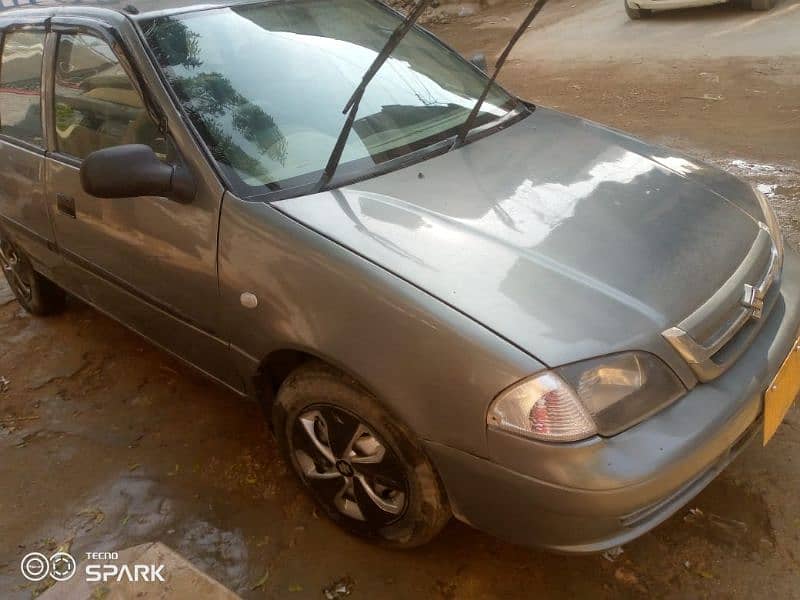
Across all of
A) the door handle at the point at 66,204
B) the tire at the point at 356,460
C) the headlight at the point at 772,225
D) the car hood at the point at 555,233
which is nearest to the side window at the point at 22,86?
the door handle at the point at 66,204

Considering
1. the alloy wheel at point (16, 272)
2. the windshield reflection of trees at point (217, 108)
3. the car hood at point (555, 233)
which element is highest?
the windshield reflection of trees at point (217, 108)

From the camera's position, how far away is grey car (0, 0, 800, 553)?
166 centimetres

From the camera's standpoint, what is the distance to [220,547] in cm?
232

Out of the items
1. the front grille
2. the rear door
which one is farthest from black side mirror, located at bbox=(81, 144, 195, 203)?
the front grille

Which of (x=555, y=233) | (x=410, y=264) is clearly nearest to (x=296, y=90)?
(x=410, y=264)

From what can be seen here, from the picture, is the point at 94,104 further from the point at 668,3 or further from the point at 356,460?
the point at 668,3

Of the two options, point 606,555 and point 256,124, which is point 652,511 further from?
point 256,124

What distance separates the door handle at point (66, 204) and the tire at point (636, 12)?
28.1 feet

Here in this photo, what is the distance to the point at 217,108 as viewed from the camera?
90.5 inches

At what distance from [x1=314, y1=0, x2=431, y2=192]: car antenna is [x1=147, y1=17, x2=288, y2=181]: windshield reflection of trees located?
0.16 meters

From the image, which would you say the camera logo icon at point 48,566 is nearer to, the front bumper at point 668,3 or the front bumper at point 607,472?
the front bumper at point 607,472

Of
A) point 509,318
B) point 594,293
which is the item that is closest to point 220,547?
point 509,318

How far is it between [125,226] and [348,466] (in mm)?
1192

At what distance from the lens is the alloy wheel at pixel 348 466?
2.00 metres
